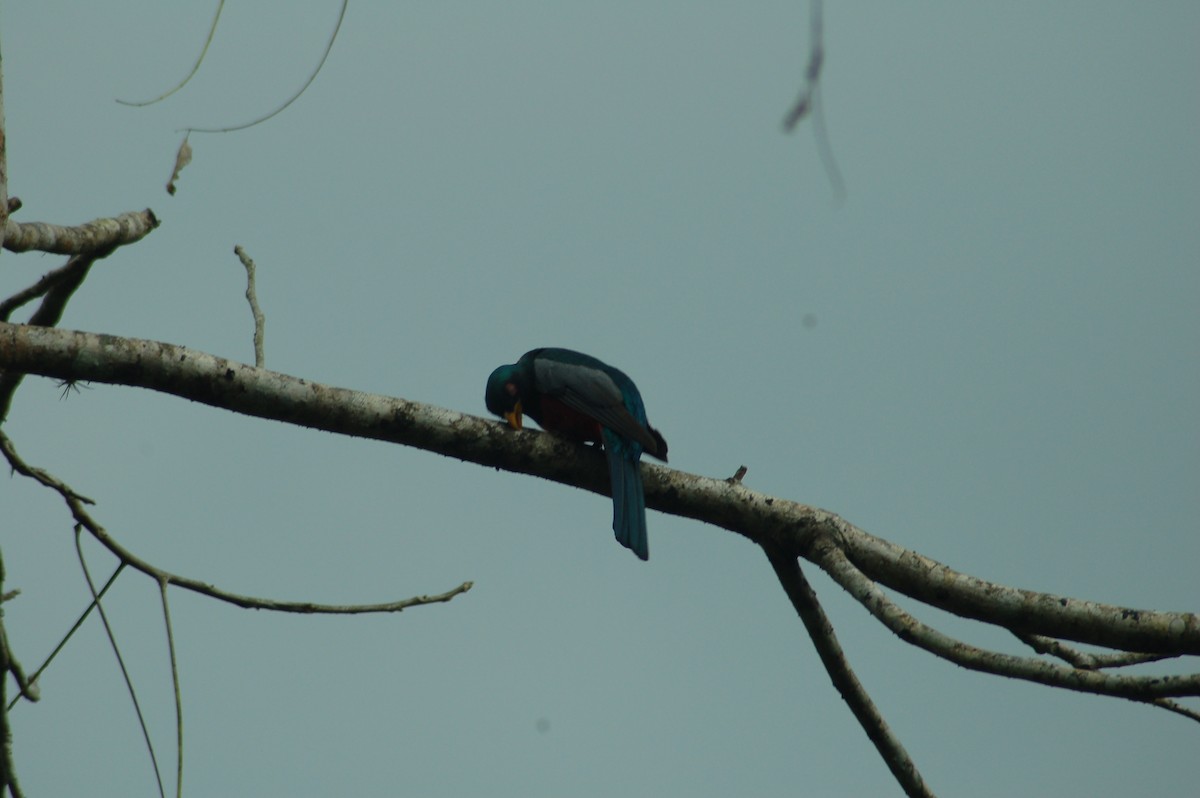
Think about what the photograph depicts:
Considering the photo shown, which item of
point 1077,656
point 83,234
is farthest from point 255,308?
point 1077,656

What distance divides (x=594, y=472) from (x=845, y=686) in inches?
54.4

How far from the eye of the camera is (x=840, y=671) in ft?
13.7

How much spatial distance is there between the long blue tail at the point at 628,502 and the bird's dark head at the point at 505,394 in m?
1.12

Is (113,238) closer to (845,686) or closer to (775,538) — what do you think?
(775,538)

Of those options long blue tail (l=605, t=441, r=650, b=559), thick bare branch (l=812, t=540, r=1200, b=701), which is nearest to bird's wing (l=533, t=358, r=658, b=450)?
long blue tail (l=605, t=441, r=650, b=559)

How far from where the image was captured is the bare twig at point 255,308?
436cm

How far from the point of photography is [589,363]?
643 cm

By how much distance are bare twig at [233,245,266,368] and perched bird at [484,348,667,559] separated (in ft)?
4.15

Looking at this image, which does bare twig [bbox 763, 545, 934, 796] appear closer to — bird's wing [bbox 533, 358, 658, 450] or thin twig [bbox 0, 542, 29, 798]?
bird's wing [bbox 533, 358, 658, 450]

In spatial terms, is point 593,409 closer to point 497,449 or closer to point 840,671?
point 497,449

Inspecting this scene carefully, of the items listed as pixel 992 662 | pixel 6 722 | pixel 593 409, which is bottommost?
pixel 6 722

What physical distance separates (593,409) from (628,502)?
835 mm

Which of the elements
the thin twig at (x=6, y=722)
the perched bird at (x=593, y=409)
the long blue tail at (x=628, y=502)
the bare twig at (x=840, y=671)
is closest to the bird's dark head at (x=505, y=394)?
the perched bird at (x=593, y=409)

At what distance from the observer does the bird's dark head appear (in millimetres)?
6152
